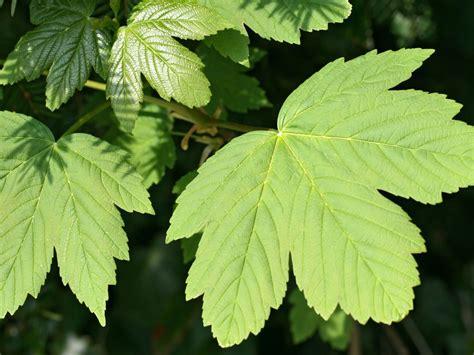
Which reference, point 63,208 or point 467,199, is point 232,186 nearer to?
point 63,208

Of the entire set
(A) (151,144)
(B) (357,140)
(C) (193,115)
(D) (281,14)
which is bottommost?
(A) (151,144)

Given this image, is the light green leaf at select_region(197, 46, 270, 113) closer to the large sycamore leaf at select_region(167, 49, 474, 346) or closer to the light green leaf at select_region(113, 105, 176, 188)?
the light green leaf at select_region(113, 105, 176, 188)

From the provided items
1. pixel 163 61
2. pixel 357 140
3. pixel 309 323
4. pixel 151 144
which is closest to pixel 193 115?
pixel 151 144

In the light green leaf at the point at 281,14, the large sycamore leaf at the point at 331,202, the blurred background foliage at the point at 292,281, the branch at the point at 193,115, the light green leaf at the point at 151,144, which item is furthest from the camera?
the blurred background foliage at the point at 292,281

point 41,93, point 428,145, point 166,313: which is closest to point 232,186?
point 428,145

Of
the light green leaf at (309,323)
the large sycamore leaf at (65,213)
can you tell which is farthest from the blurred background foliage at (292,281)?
the large sycamore leaf at (65,213)

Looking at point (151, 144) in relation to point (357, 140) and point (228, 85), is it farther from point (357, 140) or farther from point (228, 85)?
point (357, 140)

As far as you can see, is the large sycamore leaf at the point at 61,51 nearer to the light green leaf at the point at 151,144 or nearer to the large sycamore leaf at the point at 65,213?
the large sycamore leaf at the point at 65,213

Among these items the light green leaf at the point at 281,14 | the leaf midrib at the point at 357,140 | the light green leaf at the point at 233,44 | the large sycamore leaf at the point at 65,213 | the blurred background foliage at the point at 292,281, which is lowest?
the blurred background foliage at the point at 292,281

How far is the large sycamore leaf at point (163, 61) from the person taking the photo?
1341mm

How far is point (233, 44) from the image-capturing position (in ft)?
4.68

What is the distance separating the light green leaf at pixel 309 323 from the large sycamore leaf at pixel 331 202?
2.42ft

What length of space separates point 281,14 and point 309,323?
0.92 meters

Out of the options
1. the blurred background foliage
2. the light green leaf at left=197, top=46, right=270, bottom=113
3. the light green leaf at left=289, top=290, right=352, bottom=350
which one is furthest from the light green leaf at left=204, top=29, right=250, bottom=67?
the light green leaf at left=289, top=290, right=352, bottom=350
